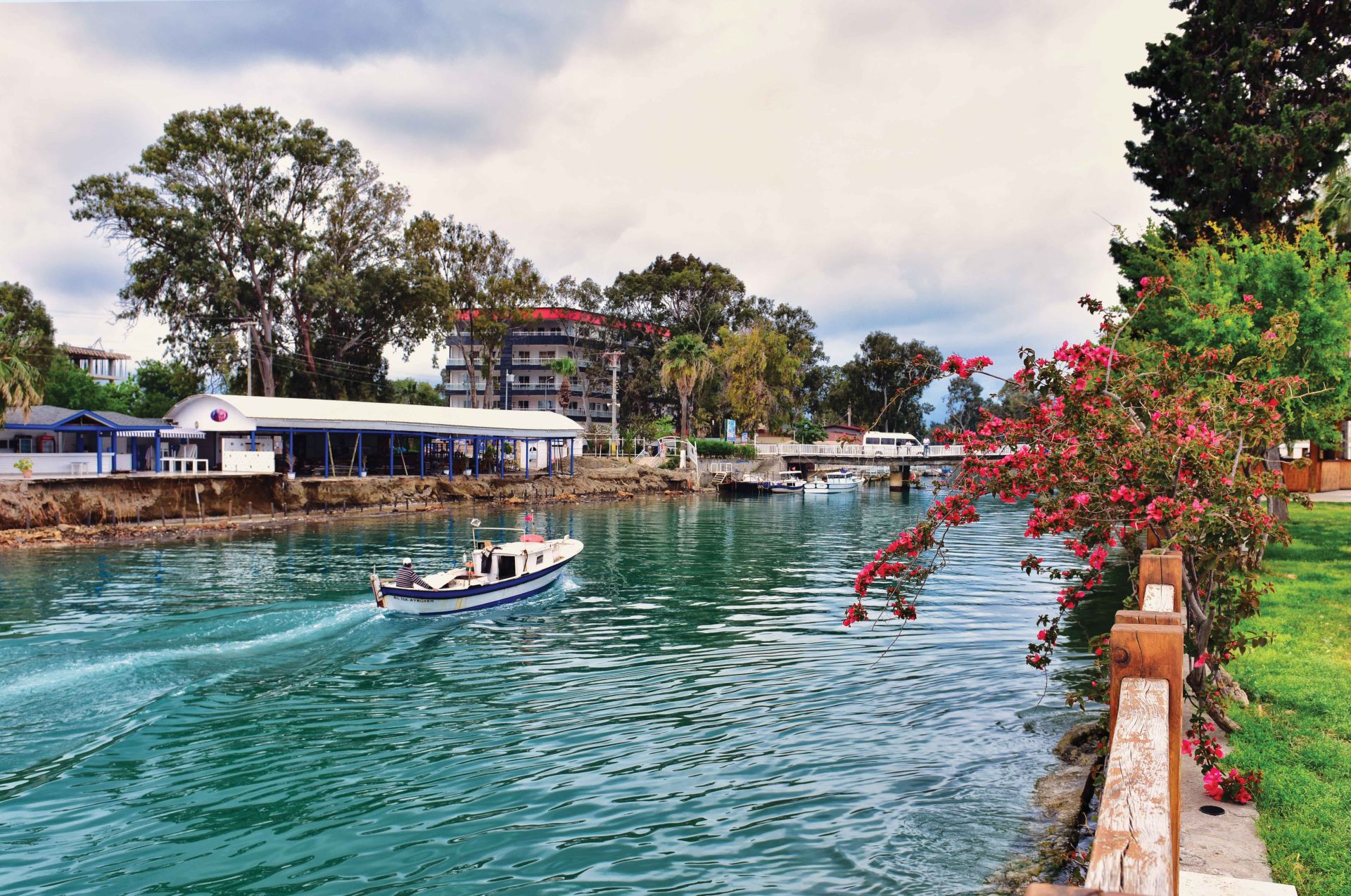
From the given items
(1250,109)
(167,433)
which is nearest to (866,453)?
(1250,109)

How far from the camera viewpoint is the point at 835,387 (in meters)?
115

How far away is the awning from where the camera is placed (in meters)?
46.6

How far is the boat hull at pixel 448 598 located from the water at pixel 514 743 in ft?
1.11

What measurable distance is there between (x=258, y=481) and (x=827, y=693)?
42.2m

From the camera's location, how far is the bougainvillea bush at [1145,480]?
26.2 feet

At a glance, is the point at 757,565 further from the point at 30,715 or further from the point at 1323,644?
the point at 30,715

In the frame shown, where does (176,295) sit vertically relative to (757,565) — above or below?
above

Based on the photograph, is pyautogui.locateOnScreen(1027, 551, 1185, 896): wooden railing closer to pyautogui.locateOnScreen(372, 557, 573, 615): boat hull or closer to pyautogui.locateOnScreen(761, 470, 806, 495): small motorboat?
pyautogui.locateOnScreen(372, 557, 573, 615): boat hull

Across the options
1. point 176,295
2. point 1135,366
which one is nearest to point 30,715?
point 1135,366

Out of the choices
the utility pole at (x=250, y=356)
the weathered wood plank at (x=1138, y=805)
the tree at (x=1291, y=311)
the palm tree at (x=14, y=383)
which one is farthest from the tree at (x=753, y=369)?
the weathered wood plank at (x=1138, y=805)

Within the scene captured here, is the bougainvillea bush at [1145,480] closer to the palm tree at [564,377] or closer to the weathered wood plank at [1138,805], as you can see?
the weathered wood plank at [1138,805]

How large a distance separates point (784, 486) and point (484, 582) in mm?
56833

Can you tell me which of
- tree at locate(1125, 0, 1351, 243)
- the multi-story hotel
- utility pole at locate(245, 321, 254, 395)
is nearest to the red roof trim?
the multi-story hotel

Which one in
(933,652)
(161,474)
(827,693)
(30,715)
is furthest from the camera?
(161,474)
